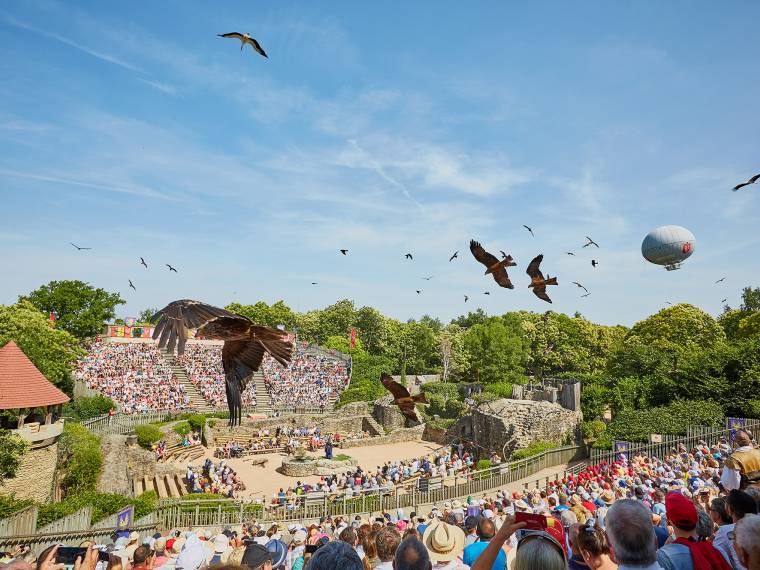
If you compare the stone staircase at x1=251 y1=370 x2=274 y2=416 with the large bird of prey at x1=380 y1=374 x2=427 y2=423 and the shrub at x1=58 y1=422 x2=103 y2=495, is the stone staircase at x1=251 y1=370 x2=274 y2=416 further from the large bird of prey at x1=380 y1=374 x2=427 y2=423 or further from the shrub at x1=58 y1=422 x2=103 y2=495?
the large bird of prey at x1=380 y1=374 x2=427 y2=423

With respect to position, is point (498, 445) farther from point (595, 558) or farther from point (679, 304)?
point (679, 304)

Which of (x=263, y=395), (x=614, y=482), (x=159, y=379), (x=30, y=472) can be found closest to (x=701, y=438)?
(x=614, y=482)

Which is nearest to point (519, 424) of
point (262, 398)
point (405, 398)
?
point (262, 398)

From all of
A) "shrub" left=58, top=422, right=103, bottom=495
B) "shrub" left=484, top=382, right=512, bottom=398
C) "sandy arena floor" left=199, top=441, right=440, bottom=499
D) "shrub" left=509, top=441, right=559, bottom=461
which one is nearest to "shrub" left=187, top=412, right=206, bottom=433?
"sandy arena floor" left=199, top=441, right=440, bottom=499

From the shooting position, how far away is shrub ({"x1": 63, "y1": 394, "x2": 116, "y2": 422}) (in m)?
26.9

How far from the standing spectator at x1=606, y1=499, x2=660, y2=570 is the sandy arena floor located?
64.7 feet

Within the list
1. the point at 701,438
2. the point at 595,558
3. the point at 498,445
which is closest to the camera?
the point at 595,558

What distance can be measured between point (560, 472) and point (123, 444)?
65.4 feet

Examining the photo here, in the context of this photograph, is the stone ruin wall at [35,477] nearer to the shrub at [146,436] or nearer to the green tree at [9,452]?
the green tree at [9,452]

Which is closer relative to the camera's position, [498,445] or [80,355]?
[498,445]

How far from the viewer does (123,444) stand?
21906 millimetres

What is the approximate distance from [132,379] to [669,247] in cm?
3498

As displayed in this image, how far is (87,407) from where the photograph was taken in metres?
27.6

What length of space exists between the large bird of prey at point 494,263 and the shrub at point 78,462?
1792 centimetres
